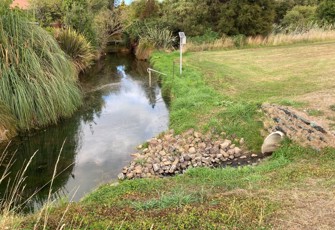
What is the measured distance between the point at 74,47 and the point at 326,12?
1440 cm

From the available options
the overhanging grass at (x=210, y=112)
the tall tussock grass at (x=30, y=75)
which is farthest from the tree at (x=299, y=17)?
the tall tussock grass at (x=30, y=75)

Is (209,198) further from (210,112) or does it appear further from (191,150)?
(210,112)

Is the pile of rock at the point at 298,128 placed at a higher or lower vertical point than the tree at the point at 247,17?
lower

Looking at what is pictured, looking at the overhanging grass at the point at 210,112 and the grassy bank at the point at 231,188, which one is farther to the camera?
the overhanging grass at the point at 210,112

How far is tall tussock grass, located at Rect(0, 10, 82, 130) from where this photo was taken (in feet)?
27.9

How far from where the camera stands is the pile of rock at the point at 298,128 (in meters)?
5.91

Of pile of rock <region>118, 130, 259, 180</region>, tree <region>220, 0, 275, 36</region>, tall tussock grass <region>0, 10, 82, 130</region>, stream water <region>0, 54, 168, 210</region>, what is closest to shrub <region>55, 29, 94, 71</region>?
stream water <region>0, 54, 168, 210</region>

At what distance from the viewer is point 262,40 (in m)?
20.1

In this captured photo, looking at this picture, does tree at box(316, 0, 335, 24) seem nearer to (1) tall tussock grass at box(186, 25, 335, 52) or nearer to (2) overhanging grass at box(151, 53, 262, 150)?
(1) tall tussock grass at box(186, 25, 335, 52)

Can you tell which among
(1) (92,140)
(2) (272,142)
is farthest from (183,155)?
(1) (92,140)

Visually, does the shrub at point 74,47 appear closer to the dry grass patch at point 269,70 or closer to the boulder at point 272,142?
the dry grass patch at point 269,70

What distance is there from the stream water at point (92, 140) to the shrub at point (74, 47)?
207cm

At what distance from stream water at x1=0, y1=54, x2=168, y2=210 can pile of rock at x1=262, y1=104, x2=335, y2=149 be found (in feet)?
9.74

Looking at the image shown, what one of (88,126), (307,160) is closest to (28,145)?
(88,126)
